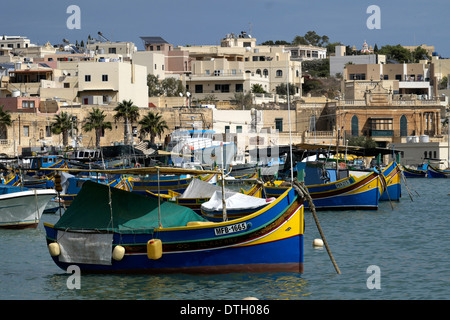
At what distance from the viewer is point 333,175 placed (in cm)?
4253

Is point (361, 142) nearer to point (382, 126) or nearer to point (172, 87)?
point (382, 126)

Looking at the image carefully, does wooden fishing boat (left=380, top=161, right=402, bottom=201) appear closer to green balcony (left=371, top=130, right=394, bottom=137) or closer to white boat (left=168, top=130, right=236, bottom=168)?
white boat (left=168, top=130, right=236, bottom=168)

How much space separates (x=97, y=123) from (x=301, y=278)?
53570 millimetres

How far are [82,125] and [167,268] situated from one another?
2137 inches

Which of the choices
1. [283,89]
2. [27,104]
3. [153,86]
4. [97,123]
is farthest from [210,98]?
[27,104]

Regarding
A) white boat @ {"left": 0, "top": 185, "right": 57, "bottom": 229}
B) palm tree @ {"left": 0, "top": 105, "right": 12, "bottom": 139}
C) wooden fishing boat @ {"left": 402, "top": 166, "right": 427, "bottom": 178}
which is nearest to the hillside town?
palm tree @ {"left": 0, "top": 105, "right": 12, "bottom": 139}

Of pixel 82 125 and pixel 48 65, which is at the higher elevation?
pixel 48 65

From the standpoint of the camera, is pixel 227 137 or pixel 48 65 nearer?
pixel 227 137

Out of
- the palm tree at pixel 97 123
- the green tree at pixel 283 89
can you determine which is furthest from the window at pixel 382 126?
the palm tree at pixel 97 123

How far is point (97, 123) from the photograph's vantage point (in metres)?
72.6

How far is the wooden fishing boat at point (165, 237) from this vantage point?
810 inches
